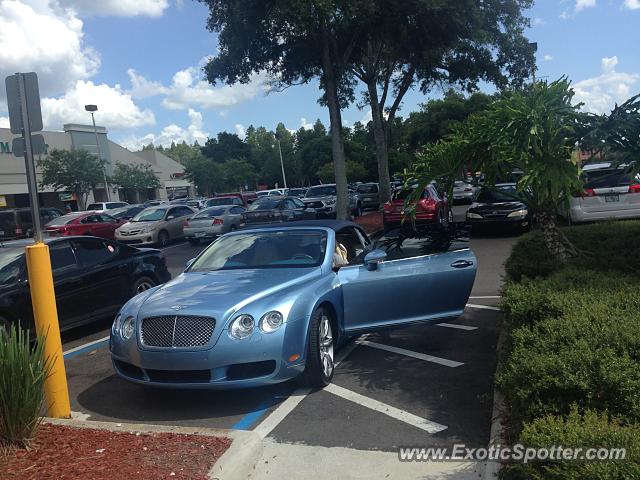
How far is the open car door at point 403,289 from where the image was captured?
19.2 feet

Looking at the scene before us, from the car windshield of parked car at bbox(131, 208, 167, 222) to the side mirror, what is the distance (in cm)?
1718

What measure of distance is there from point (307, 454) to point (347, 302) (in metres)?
2.04

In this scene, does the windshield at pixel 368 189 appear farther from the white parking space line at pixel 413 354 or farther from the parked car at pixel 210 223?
the white parking space line at pixel 413 354

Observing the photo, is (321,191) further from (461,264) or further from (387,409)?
(387,409)

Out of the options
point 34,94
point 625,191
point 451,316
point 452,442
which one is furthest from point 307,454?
point 625,191

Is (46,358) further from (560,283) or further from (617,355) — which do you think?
(560,283)

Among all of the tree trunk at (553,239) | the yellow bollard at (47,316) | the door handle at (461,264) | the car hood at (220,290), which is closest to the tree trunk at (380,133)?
the tree trunk at (553,239)

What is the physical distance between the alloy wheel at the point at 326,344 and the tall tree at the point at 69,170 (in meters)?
42.0

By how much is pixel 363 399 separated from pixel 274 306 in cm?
112

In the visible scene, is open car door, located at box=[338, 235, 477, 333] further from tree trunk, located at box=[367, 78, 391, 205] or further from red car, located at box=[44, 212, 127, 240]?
tree trunk, located at box=[367, 78, 391, 205]

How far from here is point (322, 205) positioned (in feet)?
78.1

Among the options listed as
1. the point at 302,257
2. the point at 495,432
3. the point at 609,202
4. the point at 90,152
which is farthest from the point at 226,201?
the point at 90,152

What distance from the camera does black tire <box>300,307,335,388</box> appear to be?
16.6 ft

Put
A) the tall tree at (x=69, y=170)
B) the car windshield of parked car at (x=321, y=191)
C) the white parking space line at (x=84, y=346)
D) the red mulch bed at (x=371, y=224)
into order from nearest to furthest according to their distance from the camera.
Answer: the white parking space line at (x=84, y=346), the red mulch bed at (x=371, y=224), the car windshield of parked car at (x=321, y=191), the tall tree at (x=69, y=170)
